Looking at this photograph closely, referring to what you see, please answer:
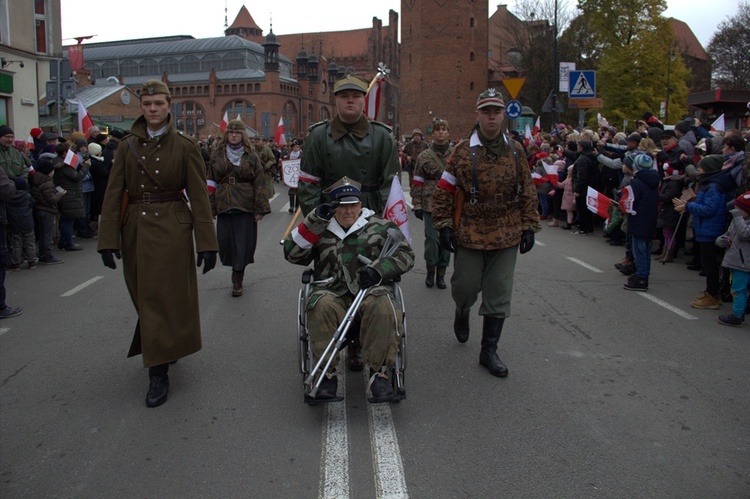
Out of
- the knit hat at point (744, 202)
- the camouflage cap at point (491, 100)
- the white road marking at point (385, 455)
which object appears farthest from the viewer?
the knit hat at point (744, 202)

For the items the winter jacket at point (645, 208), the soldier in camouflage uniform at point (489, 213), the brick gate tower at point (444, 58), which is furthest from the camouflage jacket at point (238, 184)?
the brick gate tower at point (444, 58)

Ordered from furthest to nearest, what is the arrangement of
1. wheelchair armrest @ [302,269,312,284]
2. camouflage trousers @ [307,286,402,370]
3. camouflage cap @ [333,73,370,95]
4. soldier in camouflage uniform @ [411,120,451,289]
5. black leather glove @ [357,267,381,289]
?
1. soldier in camouflage uniform @ [411,120,451,289]
2. camouflage cap @ [333,73,370,95]
3. wheelchair armrest @ [302,269,312,284]
4. black leather glove @ [357,267,381,289]
5. camouflage trousers @ [307,286,402,370]

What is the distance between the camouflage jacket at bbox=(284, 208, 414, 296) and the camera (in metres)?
4.62

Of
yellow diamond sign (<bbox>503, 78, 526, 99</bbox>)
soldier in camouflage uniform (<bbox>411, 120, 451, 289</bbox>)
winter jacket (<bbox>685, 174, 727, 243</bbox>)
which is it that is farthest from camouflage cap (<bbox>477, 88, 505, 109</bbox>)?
yellow diamond sign (<bbox>503, 78, 526, 99</bbox>)

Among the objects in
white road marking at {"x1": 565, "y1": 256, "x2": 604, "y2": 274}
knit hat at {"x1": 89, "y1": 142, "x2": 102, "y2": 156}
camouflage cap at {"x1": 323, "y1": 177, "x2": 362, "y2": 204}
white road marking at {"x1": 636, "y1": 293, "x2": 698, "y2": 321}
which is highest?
knit hat at {"x1": 89, "y1": 142, "x2": 102, "y2": 156}

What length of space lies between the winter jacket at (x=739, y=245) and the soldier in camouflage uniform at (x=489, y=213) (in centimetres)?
274

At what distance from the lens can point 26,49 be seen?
24.4m

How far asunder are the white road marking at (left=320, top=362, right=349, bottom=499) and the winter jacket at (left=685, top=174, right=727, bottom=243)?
510 cm

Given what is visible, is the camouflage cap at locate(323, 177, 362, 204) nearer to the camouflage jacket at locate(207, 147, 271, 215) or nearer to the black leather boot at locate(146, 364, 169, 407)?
the black leather boot at locate(146, 364, 169, 407)

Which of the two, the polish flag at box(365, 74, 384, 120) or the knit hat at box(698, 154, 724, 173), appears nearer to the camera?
the polish flag at box(365, 74, 384, 120)

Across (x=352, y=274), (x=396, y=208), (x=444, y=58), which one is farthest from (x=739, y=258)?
(x=444, y=58)

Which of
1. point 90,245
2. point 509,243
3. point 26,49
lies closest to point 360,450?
point 509,243

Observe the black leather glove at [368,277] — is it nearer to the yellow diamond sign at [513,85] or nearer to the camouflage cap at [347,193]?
the camouflage cap at [347,193]

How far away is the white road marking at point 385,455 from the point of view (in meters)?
3.42
